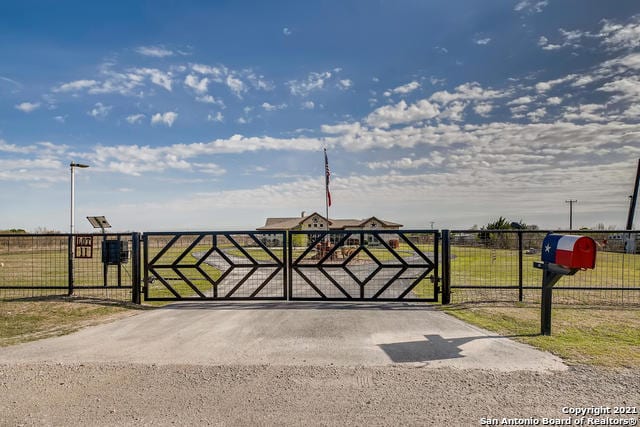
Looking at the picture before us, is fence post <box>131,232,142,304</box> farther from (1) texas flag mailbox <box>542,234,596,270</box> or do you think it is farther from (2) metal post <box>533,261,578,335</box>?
(1) texas flag mailbox <box>542,234,596,270</box>

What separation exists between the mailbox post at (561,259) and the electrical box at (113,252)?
10.7 metres

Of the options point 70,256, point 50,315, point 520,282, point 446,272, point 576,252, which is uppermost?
point 576,252

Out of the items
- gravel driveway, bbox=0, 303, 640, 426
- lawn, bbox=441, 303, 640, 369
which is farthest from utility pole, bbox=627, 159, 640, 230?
gravel driveway, bbox=0, 303, 640, 426

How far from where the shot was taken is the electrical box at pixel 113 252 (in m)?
11.3

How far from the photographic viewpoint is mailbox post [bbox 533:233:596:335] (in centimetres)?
639

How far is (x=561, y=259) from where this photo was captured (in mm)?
6605

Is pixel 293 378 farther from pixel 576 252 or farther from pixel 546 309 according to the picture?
pixel 576 252

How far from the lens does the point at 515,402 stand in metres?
4.21

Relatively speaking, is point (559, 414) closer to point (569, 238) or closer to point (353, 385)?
point (353, 385)

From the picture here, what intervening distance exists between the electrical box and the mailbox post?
1072 centimetres

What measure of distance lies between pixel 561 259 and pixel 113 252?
11285mm

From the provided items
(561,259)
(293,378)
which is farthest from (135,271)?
(561,259)

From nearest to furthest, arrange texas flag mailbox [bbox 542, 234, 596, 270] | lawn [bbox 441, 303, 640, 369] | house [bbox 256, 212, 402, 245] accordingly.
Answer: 1. lawn [bbox 441, 303, 640, 369]
2. texas flag mailbox [bbox 542, 234, 596, 270]
3. house [bbox 256, 212, 402, 245]

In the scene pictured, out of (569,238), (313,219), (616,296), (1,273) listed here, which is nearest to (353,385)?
(569,238)
